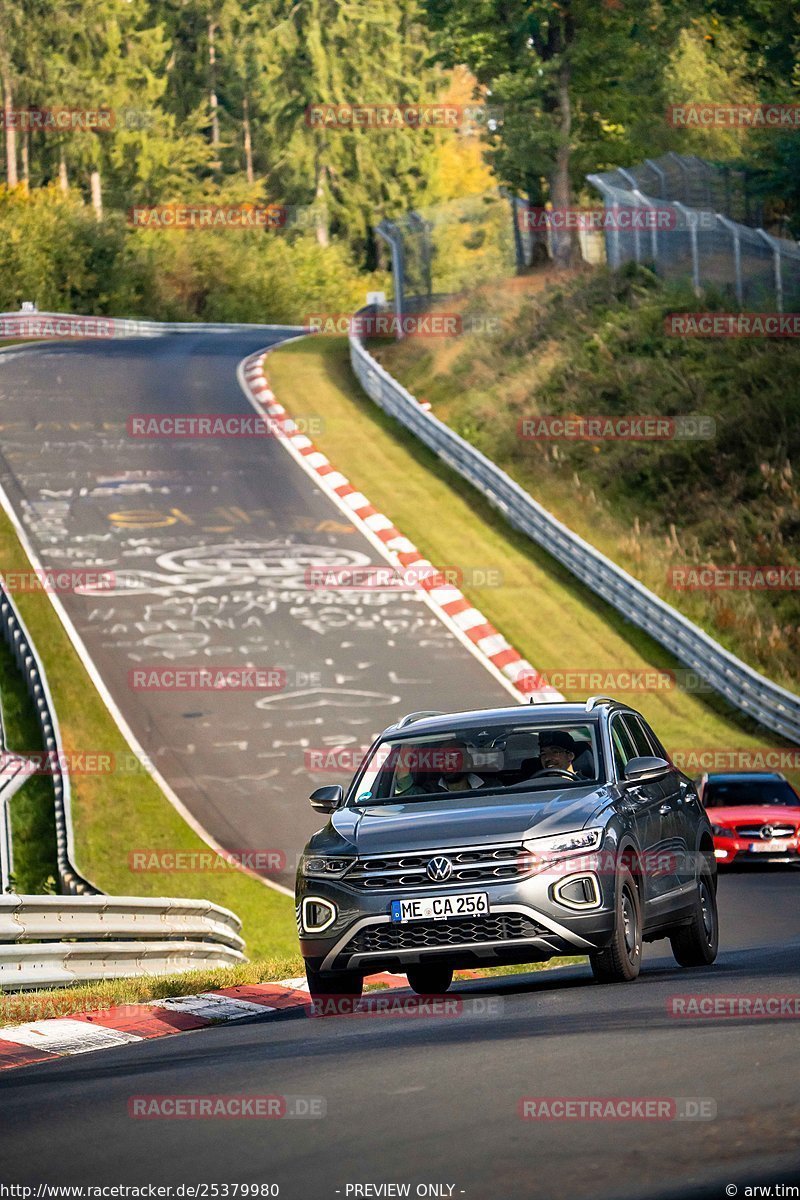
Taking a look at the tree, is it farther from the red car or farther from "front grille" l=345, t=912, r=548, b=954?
A: "front grille" l=345, t=912, r=548, b=954

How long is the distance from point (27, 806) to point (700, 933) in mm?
13464

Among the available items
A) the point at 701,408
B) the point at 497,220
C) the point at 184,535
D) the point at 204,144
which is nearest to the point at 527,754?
the point at 184,535

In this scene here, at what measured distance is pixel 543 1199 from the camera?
5.55 meters

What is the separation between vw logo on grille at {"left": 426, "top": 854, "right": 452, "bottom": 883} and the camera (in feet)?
34.2

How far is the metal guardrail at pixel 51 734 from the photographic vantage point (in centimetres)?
2064

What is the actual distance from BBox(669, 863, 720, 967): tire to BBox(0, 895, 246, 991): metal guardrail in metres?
3.85

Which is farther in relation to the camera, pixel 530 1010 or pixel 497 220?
pixel 497 220

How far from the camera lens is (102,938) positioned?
43.0 feet

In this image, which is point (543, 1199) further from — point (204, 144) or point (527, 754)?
point (204, 144)

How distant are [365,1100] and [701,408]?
1308 inches

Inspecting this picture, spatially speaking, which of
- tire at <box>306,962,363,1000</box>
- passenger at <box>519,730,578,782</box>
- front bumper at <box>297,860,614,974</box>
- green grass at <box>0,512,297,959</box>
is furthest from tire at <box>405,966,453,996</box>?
green grass at <box>0,512,297,959</box>

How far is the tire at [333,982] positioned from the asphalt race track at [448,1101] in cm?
34

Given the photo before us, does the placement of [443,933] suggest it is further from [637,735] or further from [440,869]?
[637,735]

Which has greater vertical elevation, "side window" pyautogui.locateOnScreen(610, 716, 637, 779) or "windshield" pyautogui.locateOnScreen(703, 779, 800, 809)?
"side window" pyautogui.locateOnScreen(610, 716, 637, 779)
